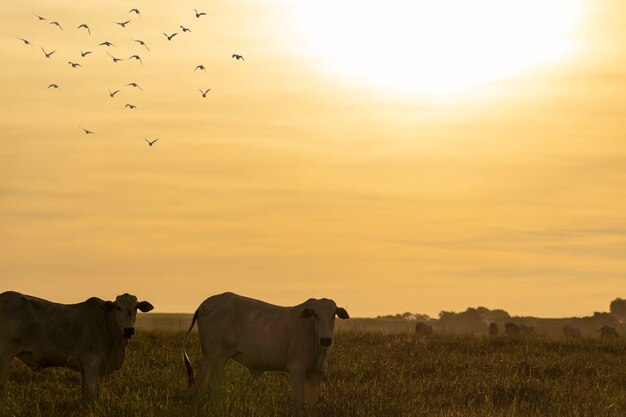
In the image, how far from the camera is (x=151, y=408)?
49.2 ft

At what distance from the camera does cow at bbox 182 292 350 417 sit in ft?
53.0

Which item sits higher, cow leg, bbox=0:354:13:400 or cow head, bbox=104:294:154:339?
cow head, bbox=104:294:154:339

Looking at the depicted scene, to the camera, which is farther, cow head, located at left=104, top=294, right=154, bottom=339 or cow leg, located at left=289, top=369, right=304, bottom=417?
cow head, located at left=104, top=294, right=154, bottom=339

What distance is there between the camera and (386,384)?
19.0m

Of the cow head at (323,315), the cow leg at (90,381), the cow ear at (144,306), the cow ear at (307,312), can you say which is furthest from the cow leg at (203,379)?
the cow ear at (307,312)

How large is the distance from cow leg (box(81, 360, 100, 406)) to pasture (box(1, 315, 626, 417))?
190 millimetres

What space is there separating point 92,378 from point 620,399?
9318 mm

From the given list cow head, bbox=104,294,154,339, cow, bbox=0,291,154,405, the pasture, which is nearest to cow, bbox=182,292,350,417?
the pasture

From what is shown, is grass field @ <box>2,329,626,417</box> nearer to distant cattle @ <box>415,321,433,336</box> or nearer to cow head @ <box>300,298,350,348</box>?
cow head @ <box>300,298,350,348</box>

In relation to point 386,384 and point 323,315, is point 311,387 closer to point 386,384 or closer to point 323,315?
point 323,315

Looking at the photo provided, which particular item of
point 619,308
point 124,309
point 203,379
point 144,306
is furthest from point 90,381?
point 619,308

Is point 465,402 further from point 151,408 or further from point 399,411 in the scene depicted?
point 151,408

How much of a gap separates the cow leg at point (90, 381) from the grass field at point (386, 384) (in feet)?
0.61

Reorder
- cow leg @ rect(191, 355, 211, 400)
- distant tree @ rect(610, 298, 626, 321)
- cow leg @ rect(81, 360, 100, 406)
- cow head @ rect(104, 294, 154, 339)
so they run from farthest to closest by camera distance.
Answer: distant tree @ rect(610, 298, 626, 321), cow head @ rect(104, 294, 154, 339), cow leg @ rect(191, 355, 211, 400), cow leg @ rect(81, 360, 100, 406)
